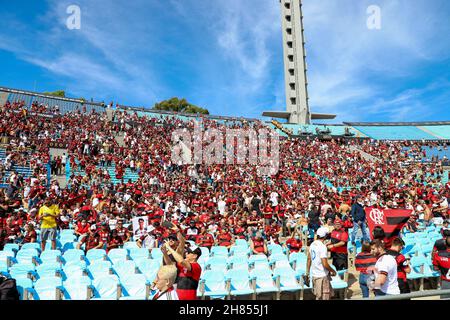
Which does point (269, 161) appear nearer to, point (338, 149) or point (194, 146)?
point (194, 146)

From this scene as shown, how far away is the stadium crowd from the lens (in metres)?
10.6

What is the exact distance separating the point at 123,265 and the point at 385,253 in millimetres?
5416

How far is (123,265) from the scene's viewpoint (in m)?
7.59

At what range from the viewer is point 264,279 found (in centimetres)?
773

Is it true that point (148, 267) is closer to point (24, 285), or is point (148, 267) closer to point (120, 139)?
point (24, 285)

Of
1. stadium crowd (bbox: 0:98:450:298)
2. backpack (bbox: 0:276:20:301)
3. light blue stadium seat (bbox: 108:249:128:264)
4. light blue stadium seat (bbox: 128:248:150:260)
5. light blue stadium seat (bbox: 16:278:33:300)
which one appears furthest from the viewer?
stadium crowd (bbox: 0:98:450:298)

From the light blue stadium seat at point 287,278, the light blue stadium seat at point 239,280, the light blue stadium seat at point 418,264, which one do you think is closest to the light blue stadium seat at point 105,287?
the light blue stadium seat at point 239,280

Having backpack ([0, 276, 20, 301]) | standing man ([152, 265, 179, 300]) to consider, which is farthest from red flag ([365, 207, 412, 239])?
backpack ([0, 276, 20, 301])

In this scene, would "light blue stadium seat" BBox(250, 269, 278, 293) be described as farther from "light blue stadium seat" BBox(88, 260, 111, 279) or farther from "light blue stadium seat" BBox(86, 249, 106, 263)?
"light blue stadium seat" BBox(86, 249, 106, 263)

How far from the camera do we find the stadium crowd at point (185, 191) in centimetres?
1055

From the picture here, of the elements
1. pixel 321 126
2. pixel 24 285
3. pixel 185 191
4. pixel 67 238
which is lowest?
pixel 24 285

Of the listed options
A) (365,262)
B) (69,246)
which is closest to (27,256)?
(69,246)

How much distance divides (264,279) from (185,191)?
13.0 metres

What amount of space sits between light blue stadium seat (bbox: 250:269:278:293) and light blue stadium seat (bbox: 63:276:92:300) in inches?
135
